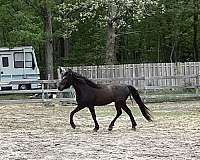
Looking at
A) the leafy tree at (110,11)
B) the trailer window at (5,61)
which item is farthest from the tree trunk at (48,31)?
the trailer window at (5,61)

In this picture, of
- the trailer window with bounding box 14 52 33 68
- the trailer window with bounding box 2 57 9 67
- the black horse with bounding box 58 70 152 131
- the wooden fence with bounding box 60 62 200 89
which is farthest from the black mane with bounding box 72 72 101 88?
the trailer window with bounding box 2 57 9 67

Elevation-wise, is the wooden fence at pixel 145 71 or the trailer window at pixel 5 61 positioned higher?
the trailer window at pixel 5 61

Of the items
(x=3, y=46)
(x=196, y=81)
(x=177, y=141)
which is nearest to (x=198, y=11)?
(x=196, y=81)

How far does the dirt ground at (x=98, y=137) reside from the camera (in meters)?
9.29

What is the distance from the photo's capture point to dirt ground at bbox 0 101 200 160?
9.29 m

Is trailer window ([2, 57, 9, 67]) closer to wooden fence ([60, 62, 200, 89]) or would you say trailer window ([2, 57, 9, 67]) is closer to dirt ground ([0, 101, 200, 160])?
wooden fence ([60, 62, 200, 89])

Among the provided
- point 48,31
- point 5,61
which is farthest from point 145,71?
point 5,61

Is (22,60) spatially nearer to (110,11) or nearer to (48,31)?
(48,31)

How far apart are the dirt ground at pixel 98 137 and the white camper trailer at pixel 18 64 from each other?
10.8 meters

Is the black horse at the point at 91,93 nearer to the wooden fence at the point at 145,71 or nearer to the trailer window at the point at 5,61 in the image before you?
the wooden fence at the point at 145,71

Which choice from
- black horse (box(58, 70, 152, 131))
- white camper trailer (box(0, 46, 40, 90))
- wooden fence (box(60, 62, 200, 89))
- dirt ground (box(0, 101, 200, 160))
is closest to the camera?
dirt ground (box(0, 101, 200, 160))

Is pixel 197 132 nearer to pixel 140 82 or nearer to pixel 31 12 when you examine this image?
pixel 140 82

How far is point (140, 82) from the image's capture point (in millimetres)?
25500

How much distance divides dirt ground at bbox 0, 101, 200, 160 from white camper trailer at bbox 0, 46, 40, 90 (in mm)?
10823
